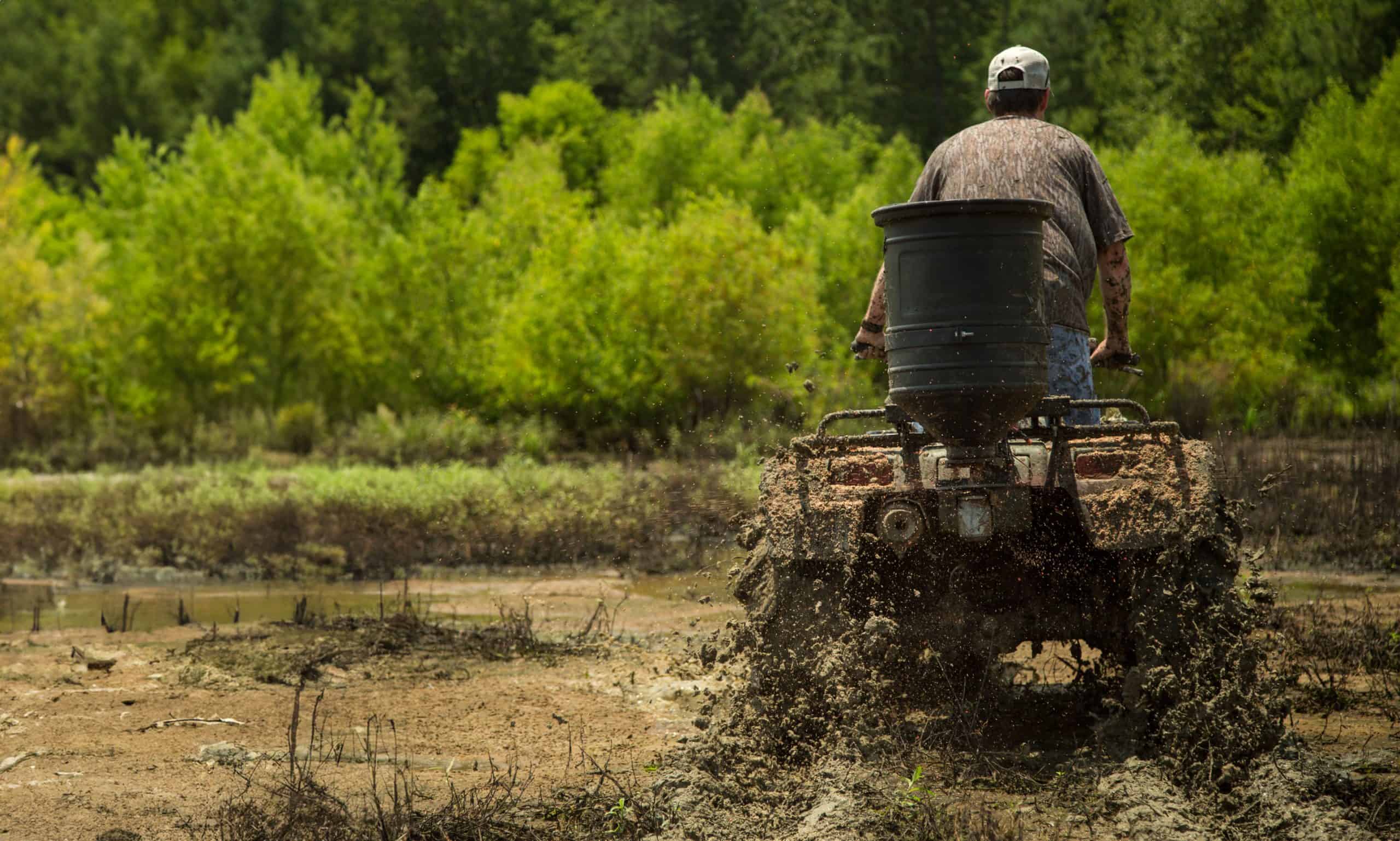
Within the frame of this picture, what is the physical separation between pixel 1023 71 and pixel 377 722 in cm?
364

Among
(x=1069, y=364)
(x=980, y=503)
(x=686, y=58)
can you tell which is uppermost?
(x=686, y=58)

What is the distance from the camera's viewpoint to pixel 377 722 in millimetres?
6641

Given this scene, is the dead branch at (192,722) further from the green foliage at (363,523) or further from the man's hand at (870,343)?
the green foliage at (363,523)

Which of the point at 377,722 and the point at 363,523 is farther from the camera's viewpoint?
the point at 363,523

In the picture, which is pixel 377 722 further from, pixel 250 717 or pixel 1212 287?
pixel 1212 287

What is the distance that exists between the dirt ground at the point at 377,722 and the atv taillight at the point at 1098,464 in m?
1.00

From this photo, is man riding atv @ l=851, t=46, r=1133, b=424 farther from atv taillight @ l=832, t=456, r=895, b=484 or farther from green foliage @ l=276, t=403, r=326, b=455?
green foliage @ l=276, t=403, r=326, b=455

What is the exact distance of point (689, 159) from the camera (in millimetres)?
46656

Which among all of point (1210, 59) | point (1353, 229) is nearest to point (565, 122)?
point (1210, 59)

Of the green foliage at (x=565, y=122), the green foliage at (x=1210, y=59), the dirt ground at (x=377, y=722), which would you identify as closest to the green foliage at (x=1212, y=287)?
the green foliage at (x=1210, y=59)

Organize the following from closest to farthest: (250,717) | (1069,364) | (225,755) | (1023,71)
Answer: (1069,364) → (1023,71) → (225,755) → (250,717)

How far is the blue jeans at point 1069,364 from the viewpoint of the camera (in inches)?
215

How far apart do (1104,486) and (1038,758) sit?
1.18 meters

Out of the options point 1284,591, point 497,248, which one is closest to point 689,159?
point 497,248
